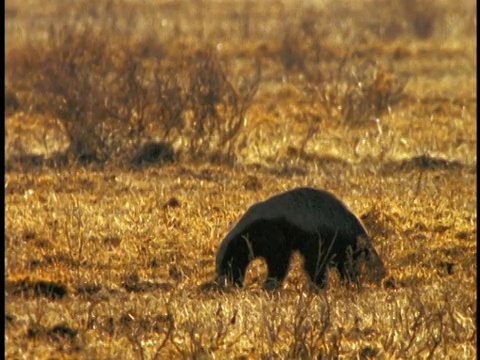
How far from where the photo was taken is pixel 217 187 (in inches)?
458

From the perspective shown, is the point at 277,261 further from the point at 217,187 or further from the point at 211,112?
→ the point at 211,112

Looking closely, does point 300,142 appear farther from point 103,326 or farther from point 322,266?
point 103,326

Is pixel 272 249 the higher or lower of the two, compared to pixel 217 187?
higher

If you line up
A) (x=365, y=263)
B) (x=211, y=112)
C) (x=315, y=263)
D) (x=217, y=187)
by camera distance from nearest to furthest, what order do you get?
(x=315, y=263), (x=365, y=263), (x=217, y=187), (x=211, y=112)

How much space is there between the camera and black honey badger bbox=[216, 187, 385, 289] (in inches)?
326

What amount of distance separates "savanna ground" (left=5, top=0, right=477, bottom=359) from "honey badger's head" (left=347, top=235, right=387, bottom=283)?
9cm

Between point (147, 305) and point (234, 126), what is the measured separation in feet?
19.9

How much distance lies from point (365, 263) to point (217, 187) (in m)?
3.31

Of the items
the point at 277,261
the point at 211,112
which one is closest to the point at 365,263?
the point at 277,261

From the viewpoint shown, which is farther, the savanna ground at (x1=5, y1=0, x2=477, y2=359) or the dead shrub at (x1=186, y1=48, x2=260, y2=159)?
the dead shrub at (x1=186, y1=48, x2=260, y2=159)

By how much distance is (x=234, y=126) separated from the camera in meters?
13.7

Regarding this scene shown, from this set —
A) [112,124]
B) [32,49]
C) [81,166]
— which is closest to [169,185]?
[81,166]

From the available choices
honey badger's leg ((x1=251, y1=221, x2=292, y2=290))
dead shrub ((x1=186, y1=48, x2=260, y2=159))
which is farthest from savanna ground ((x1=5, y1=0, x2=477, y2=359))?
honey badger's leg ((x1=251, y1=221, x2=292, y2=290))

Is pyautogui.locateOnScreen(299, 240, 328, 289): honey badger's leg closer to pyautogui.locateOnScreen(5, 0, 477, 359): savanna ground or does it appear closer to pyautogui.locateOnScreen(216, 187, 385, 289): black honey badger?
pyautogui.locateOnScreen(216, 187, 385, 289): black honey badger
